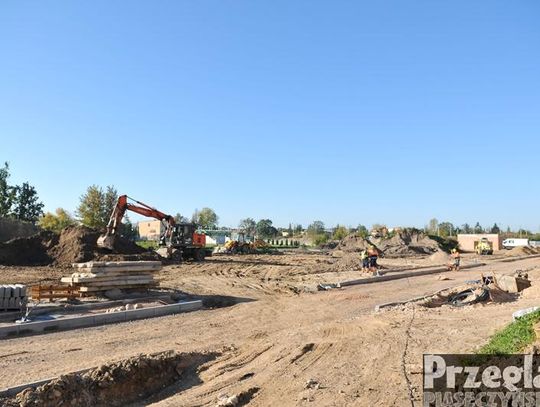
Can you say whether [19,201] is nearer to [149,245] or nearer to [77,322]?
[149,245]

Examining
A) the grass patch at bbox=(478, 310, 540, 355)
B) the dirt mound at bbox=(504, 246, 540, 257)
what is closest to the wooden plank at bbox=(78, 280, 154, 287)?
the grass patch at bbox=(478, 310, 540, 355)

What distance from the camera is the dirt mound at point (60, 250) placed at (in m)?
27.3

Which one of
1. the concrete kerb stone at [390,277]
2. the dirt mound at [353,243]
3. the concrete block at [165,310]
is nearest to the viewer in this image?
the concrete block at [165,310]

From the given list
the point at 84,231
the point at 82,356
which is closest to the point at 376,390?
the point at 82,356

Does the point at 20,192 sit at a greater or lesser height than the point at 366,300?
greater

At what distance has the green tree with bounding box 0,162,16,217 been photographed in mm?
57000

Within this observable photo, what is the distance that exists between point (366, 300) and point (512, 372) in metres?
11.5

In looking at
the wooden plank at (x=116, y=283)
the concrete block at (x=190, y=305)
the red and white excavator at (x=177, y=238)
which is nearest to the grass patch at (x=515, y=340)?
the concrete block at (x=190, y=305)

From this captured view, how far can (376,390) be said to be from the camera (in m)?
6.04

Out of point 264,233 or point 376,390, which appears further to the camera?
point 264,233

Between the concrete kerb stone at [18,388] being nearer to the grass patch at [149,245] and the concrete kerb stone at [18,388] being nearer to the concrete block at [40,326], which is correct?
the concrete block at [40,326]

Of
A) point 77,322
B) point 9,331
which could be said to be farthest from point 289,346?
point 9,331

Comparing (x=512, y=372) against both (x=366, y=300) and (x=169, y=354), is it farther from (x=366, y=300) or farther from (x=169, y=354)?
(x=366, y=300)

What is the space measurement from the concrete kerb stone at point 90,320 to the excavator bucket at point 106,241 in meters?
14.0
